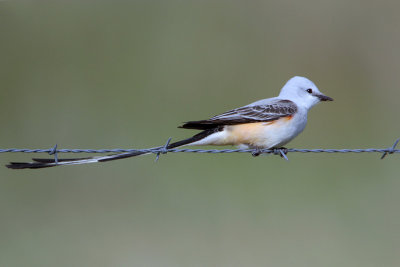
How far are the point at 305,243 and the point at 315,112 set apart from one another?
3.18 m

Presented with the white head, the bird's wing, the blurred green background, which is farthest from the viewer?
the blurred green background

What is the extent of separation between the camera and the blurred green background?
6.91 metres

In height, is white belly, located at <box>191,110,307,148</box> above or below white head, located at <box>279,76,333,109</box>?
below

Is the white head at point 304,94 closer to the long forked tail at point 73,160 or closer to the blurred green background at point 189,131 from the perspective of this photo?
the long forked tail at point 73,160

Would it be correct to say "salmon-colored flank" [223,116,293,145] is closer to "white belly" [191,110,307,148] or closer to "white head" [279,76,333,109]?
"white belly" [191,110,307,148]

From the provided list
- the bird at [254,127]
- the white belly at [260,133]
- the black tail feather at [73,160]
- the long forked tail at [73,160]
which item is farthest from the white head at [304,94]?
the long forked tail at [73,160]

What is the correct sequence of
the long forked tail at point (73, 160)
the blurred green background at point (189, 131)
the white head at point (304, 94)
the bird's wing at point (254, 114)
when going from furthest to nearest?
1. the blurred green background at point (189, 131)
2. the white head at point (304, 94)
3. the bird's wing at point (254, 114)
4. the long forked tail at point (73, 160)

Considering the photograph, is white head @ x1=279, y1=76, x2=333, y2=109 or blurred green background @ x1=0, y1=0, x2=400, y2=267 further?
blurred green background @ x1=0, y1=0, x2=400, y2=267

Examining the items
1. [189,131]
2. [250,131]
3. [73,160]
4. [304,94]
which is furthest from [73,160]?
[189,131]

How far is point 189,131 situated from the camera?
9.01 meters

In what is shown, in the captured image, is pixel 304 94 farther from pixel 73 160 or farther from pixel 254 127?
pixel 73 160

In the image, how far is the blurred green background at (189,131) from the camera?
6.91 meters

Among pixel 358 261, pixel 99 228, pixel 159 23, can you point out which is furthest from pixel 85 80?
pixel 358 261

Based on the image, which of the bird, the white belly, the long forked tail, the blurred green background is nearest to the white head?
the bird
